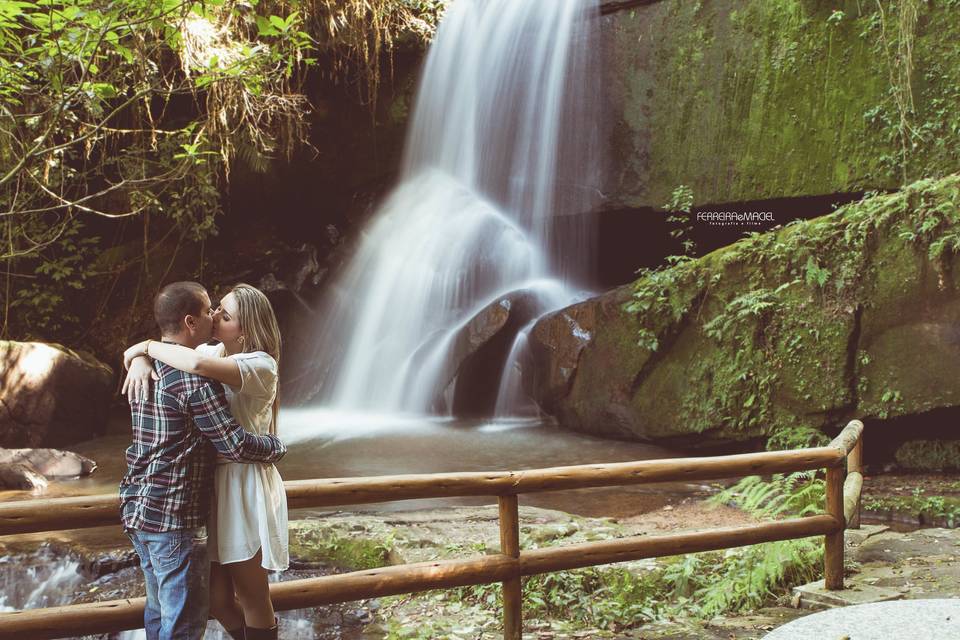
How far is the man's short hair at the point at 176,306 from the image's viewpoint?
8.77 feet

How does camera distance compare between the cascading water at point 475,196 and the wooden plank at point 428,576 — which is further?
the cascading water at point 475,196

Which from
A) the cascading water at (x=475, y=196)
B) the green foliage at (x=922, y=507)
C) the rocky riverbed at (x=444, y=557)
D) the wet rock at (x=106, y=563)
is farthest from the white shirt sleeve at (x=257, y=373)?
the cascading water at (x=475, y=196)

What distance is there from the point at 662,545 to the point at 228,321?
245cm

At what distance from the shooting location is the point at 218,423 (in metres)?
2.64

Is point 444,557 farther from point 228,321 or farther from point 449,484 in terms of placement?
point 228,321

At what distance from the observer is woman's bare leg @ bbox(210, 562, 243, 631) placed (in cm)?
292

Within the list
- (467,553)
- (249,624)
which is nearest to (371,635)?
(467,553)

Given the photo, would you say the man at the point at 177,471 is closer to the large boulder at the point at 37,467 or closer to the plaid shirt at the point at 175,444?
the plaid shirt at the point at 175,444

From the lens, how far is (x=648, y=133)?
1201 centimetres

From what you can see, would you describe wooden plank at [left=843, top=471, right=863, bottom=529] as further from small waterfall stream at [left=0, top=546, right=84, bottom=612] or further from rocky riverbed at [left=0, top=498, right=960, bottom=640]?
small waterfall stream at [left=0, top=546, right=84, bottom=612]

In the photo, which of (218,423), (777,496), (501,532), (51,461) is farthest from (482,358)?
(218,423)

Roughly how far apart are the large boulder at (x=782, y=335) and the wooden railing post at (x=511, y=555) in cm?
535

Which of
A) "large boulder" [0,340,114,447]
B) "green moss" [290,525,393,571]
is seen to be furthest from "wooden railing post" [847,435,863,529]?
"large boulder" [0,340,114,447]

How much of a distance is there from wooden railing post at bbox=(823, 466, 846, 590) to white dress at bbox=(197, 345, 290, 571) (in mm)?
2962
